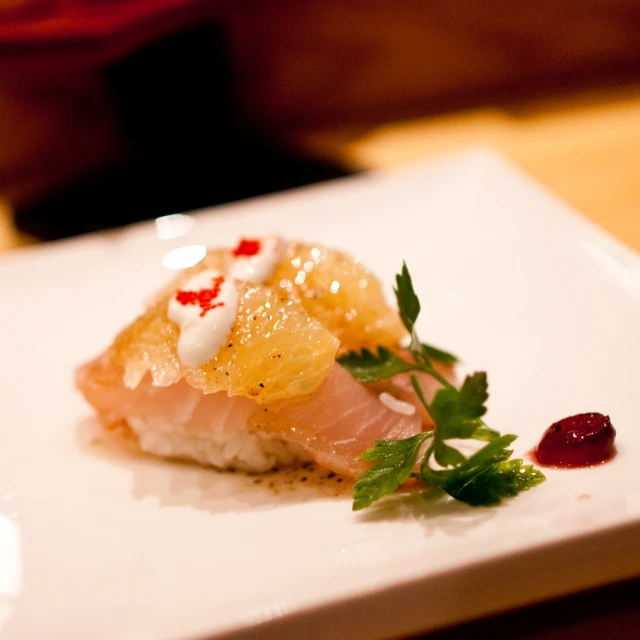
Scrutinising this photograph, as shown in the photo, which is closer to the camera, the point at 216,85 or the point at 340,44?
the point at 216,85

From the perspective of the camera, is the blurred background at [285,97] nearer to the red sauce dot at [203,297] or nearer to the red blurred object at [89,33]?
the red blurred object at [89,33]

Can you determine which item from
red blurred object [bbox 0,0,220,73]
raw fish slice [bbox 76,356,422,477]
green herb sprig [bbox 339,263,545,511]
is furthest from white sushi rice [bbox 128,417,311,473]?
red blurred object [bbox 0,0,220,73]

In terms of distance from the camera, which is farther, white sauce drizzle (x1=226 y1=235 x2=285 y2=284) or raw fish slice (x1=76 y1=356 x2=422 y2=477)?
white sauce drizzle (x1=226 y1=235 x2=285 y2=284)

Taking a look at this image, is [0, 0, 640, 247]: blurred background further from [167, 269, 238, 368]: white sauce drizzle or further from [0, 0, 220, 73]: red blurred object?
[167, 269, 238, 368]: white sauce drizzle

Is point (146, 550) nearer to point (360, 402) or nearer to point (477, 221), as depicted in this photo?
point (360, 402)

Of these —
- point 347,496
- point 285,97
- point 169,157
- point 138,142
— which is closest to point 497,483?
point 347,496

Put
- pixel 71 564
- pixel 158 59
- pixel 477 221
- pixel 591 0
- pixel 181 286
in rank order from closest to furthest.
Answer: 1. pixel 71 564
2. pixel 181 286
3. pixel 477 221
4. pixel 158 59
5. pixel 591 0

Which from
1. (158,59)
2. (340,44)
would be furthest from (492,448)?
(340,44)
